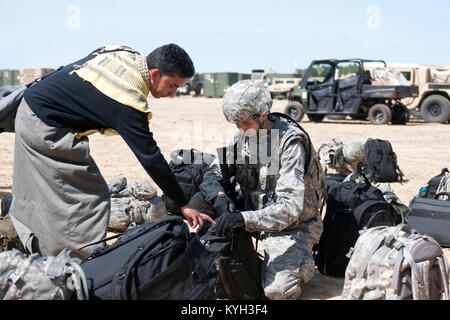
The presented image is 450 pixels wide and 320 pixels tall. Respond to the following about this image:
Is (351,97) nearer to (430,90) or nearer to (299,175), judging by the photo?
(430,90)

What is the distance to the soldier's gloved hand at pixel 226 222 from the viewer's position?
3.64 m

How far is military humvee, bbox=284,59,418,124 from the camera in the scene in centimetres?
1747

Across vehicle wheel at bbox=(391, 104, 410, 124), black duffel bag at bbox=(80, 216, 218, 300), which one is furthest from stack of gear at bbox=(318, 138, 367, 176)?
vehicle wheel at bbox=(391, 104, 410, 124)

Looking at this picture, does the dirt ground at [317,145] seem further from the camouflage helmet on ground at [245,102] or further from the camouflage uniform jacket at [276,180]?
the camouflage helmet on ground at [245,102]

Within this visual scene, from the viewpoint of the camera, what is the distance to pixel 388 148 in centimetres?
833

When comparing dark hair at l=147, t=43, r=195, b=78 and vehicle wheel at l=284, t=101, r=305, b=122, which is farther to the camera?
vehicle wheel at l=284, t=101, r=305, b=122

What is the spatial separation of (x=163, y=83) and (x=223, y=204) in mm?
1064

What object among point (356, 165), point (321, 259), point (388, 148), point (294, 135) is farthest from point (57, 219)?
point (388, 148)

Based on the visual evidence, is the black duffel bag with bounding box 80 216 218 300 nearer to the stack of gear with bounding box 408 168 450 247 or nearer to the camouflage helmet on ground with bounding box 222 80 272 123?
the camouflage helmet on ground with bounding box 222 80 272 123

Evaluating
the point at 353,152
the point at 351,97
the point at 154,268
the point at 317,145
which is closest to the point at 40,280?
the point at 154,268

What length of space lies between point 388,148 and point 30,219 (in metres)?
5.97

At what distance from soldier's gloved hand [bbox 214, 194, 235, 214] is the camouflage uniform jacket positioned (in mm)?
69

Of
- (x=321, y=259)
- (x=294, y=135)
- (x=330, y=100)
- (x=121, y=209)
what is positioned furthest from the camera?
(x=330, y=100)
